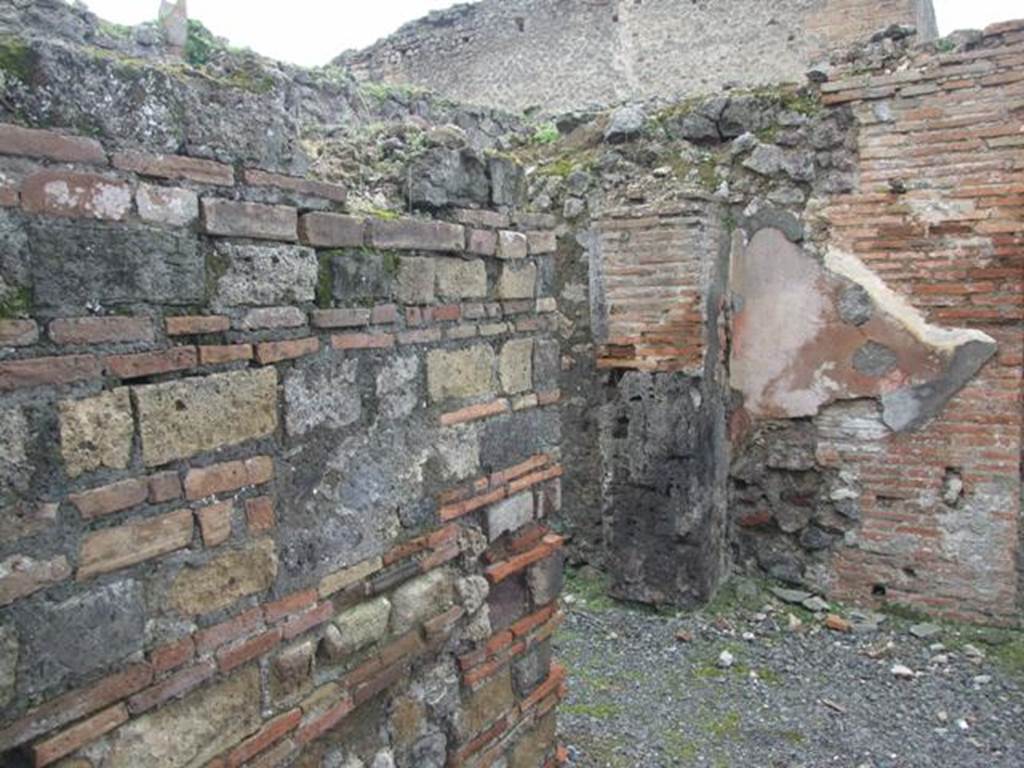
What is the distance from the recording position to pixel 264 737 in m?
1.90

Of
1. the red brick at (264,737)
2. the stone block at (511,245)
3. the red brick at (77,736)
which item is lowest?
the red brick at (264,737)

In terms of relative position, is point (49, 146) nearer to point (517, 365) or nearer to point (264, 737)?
point (264, 737)

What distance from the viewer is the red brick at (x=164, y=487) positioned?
165 cm

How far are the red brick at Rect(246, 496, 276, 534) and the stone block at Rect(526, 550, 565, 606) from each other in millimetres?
1179

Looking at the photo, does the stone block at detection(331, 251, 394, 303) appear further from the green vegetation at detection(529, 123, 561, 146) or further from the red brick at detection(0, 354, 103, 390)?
the green vegetation at detection(529, 123, 561, 146)

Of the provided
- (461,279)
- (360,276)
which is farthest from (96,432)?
(461,279)

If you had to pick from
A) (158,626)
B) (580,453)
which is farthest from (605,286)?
(158,626)

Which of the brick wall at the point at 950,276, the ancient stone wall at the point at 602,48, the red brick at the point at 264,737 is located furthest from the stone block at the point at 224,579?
the ancient stone wall at the point at 602,48

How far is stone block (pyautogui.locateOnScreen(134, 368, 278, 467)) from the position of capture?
5.37 ft

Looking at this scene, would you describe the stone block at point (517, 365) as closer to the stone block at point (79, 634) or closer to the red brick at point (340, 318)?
the red brick at point (340, 318)

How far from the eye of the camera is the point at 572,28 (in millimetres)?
12594

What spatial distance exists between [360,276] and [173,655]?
0.99 meters

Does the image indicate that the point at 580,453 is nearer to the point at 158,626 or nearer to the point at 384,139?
the point at 384,139

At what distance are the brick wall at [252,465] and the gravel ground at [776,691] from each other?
121 cm
